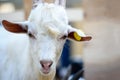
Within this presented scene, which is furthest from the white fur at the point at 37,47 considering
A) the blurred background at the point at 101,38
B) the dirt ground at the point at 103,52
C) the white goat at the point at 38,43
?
the dirt ground at the point at 103,52

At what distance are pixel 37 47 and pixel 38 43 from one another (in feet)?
0.08

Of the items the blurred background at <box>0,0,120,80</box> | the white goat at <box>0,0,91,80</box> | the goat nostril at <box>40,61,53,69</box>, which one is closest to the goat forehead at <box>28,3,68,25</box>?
the white goat at <box>0,0,91,80</box>

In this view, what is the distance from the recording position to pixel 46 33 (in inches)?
117

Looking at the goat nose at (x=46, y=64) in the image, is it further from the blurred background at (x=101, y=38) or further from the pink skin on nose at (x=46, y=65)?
the blurred background at (x=101, y=38)

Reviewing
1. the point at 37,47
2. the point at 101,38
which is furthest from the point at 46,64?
the point at 101,38

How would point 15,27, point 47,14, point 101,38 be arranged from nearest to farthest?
point 47,14 → point 15,27 → point 101,38

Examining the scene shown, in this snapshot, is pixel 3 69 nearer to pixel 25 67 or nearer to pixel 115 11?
pixel 25 67

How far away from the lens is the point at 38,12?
3.07 meters

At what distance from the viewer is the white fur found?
Result: 297 cm

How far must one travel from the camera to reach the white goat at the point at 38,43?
2.96 metres

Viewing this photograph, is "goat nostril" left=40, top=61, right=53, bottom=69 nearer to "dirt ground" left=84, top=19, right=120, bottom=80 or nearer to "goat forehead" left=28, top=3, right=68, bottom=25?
"goat forehead" left=28, top=3, right=68, bottom=25

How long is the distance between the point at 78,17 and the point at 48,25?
19.4 feet

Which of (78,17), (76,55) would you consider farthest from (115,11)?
(76,55)

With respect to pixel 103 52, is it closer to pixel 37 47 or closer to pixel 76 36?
pixel 76 36
